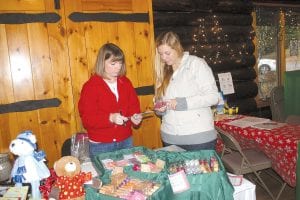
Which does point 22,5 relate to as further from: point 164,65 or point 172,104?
point 172,104

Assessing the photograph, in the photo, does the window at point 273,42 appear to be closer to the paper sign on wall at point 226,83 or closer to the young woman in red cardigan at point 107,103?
the paper sign on wall at point 226,83

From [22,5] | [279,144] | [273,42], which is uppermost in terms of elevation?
[22,5]

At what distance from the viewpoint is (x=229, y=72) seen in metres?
4.95

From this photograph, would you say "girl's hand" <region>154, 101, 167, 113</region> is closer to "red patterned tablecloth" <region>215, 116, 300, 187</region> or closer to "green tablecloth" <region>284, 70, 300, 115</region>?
"red patterned tablecloth" <region>215, 116, 300, 187</region>

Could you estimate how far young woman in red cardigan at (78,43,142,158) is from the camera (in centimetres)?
239

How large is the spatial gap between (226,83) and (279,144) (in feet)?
6.55

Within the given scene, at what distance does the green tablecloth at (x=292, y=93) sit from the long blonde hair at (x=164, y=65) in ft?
9.57

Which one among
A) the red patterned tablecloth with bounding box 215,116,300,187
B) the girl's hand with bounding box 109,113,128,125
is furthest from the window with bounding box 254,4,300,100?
the girl's hand with bounding box 109,113,128,125

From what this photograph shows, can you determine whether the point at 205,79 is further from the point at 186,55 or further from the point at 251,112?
the point at 251,112

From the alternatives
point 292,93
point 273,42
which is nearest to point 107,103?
point 292,93

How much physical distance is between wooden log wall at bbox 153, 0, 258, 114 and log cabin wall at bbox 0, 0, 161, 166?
2.71ft

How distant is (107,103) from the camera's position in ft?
8.03

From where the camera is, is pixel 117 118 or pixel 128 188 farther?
pixel 117 118

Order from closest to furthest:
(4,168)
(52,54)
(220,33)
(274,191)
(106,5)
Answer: (4,168) → (52,54) → (106,5) → (274,191) → (220,33)
